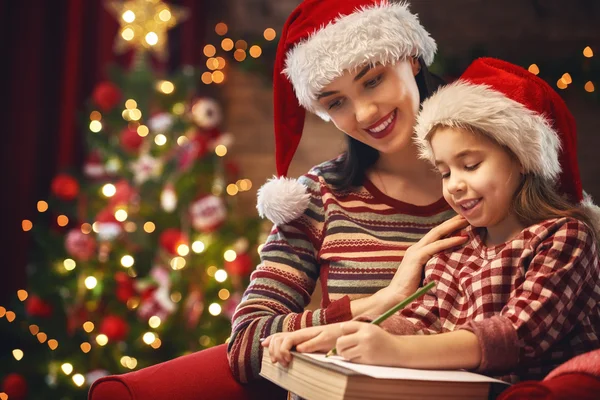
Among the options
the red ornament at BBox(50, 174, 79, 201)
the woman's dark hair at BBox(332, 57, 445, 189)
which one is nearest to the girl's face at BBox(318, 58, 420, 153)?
the woman's dark hair at BBox(332, 57, 445, 189)

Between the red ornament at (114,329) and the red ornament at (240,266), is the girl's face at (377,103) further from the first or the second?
the red ornament at (114,329)

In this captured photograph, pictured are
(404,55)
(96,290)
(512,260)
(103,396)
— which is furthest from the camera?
(96,290)

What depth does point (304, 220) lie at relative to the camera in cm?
179

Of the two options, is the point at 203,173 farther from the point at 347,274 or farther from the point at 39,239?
the point at 347,274

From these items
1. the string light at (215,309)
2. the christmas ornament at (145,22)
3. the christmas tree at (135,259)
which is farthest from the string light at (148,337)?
the christmas ornament at (145,22)

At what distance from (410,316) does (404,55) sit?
594 mm

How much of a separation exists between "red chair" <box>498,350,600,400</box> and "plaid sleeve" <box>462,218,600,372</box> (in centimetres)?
8

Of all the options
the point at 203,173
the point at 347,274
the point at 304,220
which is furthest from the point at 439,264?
the point at 203,173

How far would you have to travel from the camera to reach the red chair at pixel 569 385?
1051mm

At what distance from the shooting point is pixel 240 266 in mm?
3053

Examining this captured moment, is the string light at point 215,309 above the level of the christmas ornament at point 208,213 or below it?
below

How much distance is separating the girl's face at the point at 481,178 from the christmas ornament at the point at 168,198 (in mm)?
2001

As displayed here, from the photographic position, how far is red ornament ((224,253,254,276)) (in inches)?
120

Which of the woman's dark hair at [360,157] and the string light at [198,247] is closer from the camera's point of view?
the woman's dark hair at [360,157]
